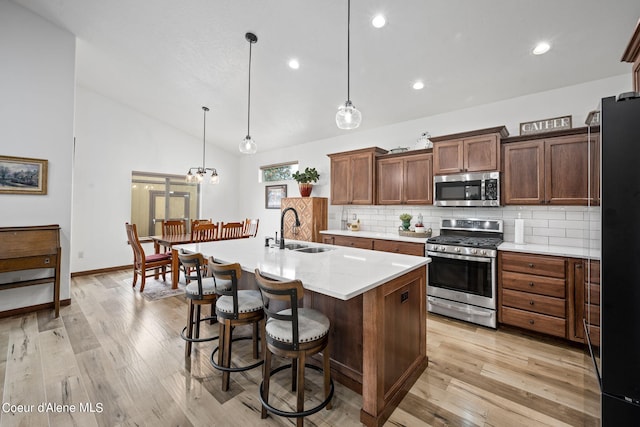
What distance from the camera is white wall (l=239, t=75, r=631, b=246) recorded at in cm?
304

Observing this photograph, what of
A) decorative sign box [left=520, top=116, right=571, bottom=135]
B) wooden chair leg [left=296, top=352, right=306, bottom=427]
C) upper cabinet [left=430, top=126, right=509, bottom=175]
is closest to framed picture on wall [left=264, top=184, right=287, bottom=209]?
upper cabinet [left=430, top=126, right=509, bottom=175]

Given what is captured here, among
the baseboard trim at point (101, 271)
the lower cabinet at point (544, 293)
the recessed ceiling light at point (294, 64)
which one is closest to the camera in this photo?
the lower cabinet at point (544, 293)

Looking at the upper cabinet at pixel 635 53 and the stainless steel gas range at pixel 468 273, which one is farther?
the stainless steel gas range at pixel 468 273

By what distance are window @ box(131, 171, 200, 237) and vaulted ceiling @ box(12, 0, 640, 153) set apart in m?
1.99

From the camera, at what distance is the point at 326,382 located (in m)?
1.75

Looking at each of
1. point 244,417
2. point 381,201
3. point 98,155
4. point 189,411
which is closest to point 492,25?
point 381,201

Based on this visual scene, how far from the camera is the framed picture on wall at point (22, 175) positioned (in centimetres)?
338

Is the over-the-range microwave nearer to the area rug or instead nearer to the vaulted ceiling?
the vaulted ceiling

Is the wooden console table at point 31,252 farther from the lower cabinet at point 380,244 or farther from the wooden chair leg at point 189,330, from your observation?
the lower cabinet at point 380,244

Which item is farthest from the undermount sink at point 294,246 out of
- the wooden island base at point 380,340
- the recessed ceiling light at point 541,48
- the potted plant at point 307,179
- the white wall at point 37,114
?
the white wall at point 37,114

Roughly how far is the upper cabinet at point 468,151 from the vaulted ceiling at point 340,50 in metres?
0.58

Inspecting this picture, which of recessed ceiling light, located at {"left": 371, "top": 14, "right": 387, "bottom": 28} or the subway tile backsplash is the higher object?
recessed ceiling light, located at {"left": 371, "top": 14, "right": 387, "bottom": 28}

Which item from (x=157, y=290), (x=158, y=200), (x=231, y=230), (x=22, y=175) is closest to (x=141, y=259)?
(x=157, y=290)

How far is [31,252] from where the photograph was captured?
329 cm
